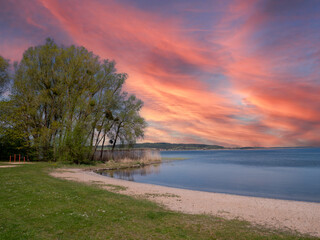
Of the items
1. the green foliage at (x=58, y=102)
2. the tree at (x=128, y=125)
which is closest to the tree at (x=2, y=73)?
the green foliage at (x=58, y=102)

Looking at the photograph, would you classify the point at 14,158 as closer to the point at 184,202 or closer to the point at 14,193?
the point at 14,193

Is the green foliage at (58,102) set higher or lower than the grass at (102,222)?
higher

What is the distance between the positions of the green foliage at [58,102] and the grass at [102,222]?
23453 mm

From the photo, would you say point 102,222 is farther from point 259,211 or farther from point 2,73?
point 2,73

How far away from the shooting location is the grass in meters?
7.13

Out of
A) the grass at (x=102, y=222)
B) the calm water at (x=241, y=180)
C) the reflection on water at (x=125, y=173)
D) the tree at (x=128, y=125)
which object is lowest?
the calm water at (x=241, y=180)

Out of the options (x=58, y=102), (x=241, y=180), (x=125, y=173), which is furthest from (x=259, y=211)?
(x=58, y=102)

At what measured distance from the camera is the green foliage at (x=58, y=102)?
3372cm

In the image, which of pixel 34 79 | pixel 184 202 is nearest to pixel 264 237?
pixel 184 202

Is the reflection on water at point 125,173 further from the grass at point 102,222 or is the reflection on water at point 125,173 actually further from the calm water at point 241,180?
the grass at point 102,222

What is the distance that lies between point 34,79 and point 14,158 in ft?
40.4

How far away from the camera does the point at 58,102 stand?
3666cm

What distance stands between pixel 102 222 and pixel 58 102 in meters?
32.6

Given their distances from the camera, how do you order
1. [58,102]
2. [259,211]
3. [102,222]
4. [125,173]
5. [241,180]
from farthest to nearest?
[58,102] < [125,173] < [241,180] < [259,211] < [102,222]
